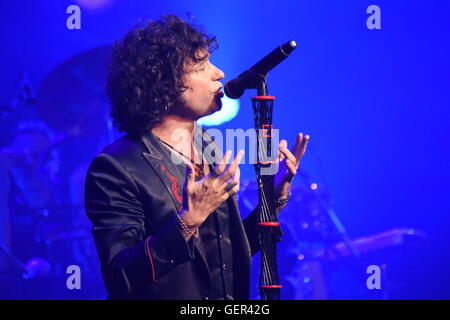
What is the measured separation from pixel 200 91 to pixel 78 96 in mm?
1595

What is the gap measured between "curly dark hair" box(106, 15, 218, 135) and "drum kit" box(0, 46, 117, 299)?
132 cm

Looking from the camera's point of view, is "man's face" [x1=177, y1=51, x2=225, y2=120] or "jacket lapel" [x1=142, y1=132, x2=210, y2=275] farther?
"man's face" [x1=177, y1=51, x2=225, y2=120]

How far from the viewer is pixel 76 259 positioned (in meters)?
3.56

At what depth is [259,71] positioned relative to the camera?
1812 millimetres

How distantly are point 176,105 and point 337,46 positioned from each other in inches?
65.3

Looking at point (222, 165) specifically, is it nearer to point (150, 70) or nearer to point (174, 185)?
point (174, 185)

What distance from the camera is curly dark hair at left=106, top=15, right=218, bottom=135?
2168 mm

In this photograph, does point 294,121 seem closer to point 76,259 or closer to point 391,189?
point 391,189

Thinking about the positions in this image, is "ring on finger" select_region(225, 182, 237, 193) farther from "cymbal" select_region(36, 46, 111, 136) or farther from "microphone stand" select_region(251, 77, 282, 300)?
"cymbal" select_region(36, 46, 111, 136)

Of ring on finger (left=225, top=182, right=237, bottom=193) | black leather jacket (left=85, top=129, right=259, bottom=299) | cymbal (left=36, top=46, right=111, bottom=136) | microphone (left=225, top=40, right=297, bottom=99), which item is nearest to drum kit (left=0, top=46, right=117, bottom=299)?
cymbal (left=36, top=46, right=111, bottom=136)

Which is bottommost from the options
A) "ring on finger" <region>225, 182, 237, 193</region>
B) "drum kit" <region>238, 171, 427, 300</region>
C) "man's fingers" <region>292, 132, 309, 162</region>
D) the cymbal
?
"drum kit" <region>238, 171, 427, 300</region>

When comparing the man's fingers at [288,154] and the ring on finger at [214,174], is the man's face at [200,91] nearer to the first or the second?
the man's fingers at [288,154]

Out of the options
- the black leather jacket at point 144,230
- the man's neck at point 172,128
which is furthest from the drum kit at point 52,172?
the black leather jacket at point 144,230

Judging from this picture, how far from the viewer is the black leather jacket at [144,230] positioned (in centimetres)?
176
